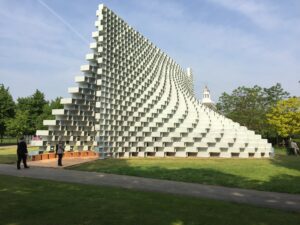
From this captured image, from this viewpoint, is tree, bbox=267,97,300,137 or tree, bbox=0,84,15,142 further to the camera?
tree, bbox=0,84,15,142

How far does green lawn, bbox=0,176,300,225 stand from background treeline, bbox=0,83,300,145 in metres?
38.0

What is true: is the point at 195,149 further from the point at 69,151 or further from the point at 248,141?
the point at 69,151

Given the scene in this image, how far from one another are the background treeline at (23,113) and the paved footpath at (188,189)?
33183mm

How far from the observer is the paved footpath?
9.98 meters

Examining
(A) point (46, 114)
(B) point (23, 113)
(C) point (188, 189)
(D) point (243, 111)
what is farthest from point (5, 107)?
(C) point (188, 189)

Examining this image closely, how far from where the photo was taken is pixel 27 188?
10836 millimetres

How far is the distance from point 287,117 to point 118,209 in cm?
4132

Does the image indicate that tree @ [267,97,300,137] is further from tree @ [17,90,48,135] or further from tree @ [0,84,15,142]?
tree @ [0,84,15,142]

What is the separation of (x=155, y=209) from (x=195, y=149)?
20164 millimetres

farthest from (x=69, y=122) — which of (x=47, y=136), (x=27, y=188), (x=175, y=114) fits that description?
(x=27, y=188)

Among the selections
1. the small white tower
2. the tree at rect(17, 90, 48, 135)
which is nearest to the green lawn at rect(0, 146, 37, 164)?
the tree at rect(17, 90, 48, 135)

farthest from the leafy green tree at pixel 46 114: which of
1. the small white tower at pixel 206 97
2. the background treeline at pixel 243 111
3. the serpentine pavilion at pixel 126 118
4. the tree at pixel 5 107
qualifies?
the small white tower at pixel 206 97

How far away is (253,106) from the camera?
5406 cm

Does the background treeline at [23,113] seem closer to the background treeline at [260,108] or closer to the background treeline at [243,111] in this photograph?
the background treeline at [243,111]
